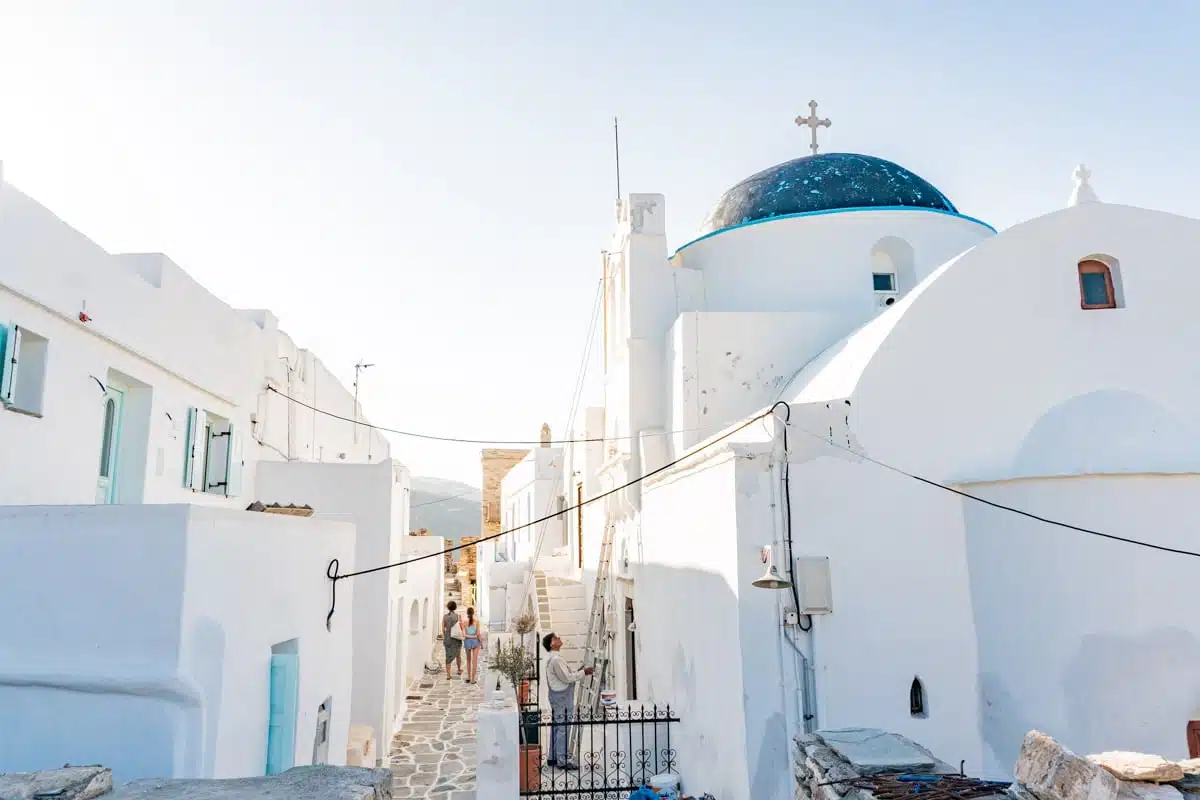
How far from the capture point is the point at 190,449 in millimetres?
8383

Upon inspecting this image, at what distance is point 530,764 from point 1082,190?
817 cm

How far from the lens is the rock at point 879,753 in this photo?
336cm

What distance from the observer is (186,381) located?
8.34 meters

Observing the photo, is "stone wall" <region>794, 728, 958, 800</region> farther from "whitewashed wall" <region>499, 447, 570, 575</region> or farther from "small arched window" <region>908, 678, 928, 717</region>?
"whitewashed wall" <region>499, 447, 570, 575</region>

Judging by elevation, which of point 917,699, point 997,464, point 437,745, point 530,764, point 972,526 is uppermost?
point 997,464

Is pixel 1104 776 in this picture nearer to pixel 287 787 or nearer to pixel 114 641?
pixel 287 787

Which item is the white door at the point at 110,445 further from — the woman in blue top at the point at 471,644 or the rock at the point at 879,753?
the woman in blue top at the point at 471,644

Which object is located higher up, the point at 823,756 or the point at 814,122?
the point at 814,122

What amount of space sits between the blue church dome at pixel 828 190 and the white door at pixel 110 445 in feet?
27.4

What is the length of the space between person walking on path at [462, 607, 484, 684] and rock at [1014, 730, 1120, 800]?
13.2 m

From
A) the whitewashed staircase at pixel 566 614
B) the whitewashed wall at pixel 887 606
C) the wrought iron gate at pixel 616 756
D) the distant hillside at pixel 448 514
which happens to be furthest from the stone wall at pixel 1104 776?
the distant hillside at pixel 448 514

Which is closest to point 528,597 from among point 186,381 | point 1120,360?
point 186,381

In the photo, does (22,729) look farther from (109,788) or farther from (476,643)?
(476,643)

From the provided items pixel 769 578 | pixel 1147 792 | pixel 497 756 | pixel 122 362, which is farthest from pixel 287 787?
pixel 122 362
